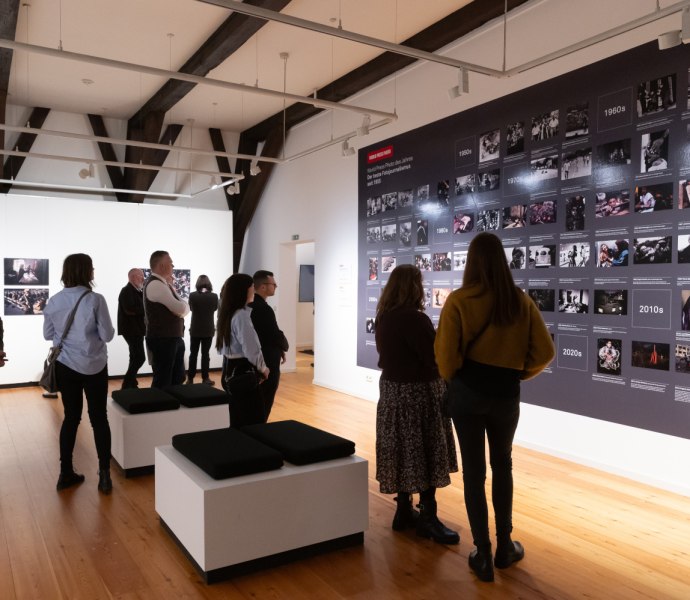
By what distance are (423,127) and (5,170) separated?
759 cm

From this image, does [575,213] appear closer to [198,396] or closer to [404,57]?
[404,57]

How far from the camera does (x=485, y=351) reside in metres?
2.91

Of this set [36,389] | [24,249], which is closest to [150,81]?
[24,249]

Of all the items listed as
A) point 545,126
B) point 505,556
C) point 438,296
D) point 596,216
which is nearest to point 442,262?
point 438,296

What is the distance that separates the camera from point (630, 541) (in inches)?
149

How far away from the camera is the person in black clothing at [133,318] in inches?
296

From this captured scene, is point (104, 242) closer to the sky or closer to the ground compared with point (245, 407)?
closer to the sky

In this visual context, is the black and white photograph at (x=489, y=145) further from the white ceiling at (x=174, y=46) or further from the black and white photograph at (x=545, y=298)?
the black and white photograph at (x=545, y=298)

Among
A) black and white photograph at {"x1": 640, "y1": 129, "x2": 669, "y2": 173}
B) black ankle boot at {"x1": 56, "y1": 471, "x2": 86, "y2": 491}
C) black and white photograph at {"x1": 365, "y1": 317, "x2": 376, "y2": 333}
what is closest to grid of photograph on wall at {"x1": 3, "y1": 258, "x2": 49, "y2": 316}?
black and white photograph at {"x1": 365, "y1": 317, "x2": 376, "y2": 333}

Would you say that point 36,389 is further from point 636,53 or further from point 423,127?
point 636,53

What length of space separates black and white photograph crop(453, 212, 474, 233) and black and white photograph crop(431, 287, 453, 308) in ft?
2.34

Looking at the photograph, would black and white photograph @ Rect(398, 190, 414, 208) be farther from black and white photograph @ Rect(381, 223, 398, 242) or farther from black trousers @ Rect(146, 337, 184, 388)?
Result: black trousers @ Rect(146, 337, 184, 388)

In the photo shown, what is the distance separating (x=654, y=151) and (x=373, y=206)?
4096 millimetres

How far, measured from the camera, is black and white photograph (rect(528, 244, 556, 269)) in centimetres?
572
